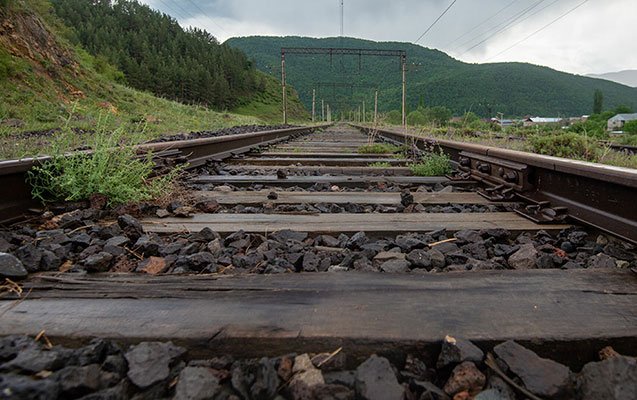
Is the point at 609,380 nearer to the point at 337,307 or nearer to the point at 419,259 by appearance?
the point at 337,307

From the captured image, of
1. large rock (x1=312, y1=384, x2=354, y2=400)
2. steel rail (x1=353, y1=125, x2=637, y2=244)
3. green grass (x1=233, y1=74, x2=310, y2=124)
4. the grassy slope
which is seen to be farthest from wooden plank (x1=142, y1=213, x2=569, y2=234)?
green grass (x1=233, y1=74, x2=310, y2=124)

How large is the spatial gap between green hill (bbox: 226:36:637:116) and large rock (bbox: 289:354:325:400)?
204 ft

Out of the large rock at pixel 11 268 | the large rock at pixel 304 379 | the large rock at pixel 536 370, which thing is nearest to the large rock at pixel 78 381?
the large rock at pixel 304 379

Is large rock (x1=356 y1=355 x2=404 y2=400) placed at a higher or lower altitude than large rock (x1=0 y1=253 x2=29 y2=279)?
lower

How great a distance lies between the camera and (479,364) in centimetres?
86

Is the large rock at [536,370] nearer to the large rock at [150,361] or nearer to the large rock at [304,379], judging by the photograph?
the large rock at [304,379]

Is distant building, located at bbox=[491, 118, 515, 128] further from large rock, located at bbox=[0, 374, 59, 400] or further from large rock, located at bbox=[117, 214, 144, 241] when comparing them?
large rock, located at bbox=[0, 374, 59, 400]

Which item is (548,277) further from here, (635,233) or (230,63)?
(230,63)

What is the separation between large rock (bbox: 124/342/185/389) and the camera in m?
0.80

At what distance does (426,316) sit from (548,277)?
531 mm

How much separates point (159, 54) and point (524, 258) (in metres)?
83.9

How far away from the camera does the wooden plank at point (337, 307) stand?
3.02ft

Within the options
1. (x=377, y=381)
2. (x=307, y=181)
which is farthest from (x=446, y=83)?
(x=377, y=381)

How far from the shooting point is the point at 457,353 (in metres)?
0.86
